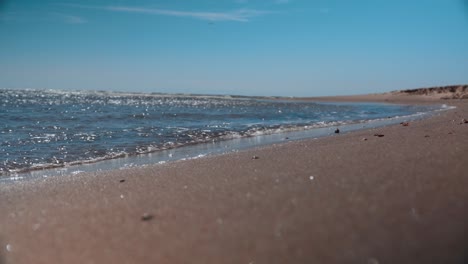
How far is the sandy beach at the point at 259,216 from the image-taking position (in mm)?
2168

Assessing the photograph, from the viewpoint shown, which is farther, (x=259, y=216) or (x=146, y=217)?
(x=146, y=217)

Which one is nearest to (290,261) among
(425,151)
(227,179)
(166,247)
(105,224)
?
(166,247)

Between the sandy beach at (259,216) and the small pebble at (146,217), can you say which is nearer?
the sandy beach at (259,216)

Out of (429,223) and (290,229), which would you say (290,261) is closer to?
(290,229)

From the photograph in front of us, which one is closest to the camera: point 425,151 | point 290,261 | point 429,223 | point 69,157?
point 290,261

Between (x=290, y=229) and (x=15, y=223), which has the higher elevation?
(x=290, y=229)

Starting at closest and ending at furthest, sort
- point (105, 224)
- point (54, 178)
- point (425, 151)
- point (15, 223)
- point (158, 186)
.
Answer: point (105, 224) < point (15, 223) < point (158, 186) < point (425, 151) < point (54, 178)

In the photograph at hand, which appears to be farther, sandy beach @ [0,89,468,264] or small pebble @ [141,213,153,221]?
small pebble @ [141,213,153,221]

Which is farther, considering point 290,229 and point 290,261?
point 290,229

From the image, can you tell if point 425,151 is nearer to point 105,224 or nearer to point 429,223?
point 429,223

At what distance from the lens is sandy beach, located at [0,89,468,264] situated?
7.11ft

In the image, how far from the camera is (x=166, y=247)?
7.68 ft

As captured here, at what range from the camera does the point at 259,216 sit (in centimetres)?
268

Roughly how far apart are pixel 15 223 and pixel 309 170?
8.32 feet
